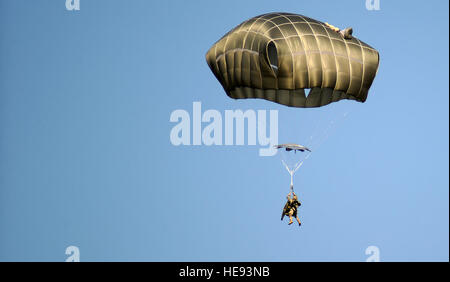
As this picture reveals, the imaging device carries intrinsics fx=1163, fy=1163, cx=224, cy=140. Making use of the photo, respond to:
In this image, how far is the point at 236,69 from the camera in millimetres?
47719

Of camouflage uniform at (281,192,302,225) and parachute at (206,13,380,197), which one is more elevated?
parachute at (206,13,380,197)

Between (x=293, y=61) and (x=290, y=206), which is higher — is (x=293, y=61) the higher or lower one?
the higher one

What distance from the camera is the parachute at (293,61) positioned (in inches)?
1839

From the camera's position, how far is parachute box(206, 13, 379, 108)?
153 feet

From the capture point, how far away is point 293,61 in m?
46.6

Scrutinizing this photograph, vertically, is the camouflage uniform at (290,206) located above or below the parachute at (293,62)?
below
